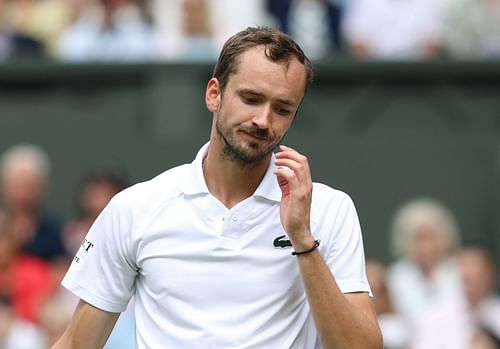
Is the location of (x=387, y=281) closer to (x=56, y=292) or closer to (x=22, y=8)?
(x=56, y=292)

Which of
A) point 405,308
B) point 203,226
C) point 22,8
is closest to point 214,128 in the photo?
point 203,226

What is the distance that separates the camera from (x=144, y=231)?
166 inches

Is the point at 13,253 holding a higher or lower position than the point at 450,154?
lower

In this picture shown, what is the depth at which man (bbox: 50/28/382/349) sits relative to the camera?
393 cm

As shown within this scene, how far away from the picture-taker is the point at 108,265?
168 inches

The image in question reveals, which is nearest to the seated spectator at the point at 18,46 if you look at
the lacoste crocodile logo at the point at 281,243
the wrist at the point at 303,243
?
the lacoste crocodile logo at the point at 281,243

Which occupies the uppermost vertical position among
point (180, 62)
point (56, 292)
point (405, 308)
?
point (180, 62)

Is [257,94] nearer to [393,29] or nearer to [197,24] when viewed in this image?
[197,24]

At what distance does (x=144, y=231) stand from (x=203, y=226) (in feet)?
0.59

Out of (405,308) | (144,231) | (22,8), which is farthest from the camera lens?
(22,8)

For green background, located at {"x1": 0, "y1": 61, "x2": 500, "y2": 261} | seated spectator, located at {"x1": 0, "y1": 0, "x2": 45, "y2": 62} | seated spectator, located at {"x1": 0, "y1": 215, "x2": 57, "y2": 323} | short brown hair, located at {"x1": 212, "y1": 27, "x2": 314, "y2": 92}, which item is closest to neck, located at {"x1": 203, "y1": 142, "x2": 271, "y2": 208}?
short brown hair, located at {"x1": 212, "y1": 27, "x2": 314, "y2": 92}

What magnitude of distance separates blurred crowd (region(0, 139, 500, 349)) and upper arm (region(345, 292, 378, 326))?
14.1 ft

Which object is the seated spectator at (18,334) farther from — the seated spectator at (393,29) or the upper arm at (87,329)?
the upper arm at (87,329)

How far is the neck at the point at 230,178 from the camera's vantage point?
13.9 feet
